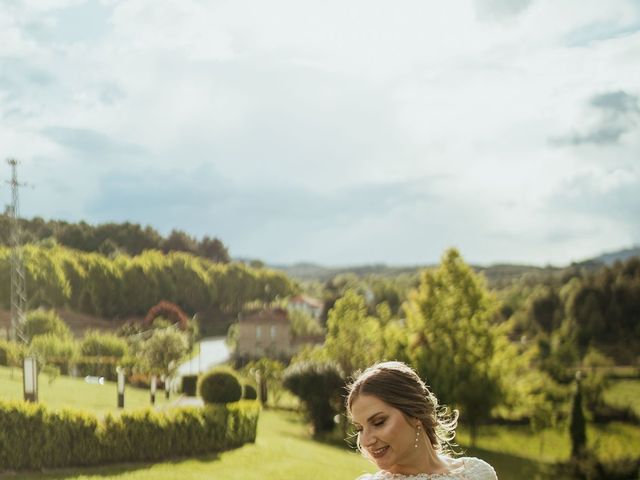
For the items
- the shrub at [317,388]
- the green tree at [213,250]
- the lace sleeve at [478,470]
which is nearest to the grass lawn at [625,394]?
the shrub at [317,388]

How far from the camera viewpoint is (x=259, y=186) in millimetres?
9188

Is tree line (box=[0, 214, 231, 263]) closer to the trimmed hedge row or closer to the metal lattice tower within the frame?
the metal lattice tower

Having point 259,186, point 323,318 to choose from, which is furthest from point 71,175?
point 323,318

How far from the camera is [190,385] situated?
814 cm

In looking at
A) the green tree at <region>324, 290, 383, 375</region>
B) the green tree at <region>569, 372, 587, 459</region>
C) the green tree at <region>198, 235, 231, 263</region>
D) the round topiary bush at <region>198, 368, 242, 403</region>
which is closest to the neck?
the round topiary bush at <region>198, 368, 242, 403</region>

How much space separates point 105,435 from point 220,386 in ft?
5.56

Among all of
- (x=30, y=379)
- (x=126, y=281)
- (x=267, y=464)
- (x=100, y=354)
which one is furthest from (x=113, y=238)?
(x=267, y=464)

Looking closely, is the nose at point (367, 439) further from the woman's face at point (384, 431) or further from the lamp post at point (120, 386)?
the lamp post at point (120, 386)

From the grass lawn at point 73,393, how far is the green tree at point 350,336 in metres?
4.41

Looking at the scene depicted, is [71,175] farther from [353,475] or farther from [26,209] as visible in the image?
[353,475]

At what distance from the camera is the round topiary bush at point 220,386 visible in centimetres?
830

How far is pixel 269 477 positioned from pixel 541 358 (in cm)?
1165

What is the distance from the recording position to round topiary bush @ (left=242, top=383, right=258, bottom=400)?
9.10 metres

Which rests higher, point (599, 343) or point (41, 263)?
point (41, 263)
